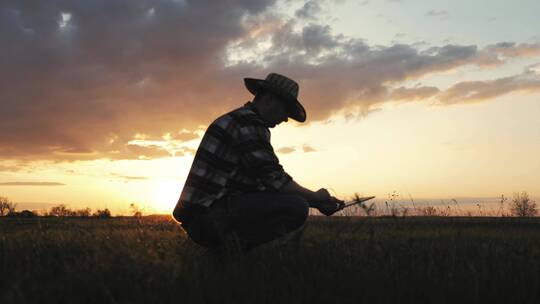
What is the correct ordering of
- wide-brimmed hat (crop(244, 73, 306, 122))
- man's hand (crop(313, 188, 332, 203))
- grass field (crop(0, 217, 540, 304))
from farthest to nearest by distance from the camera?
man's hand (crop(313, 188, 332, 203))
wide-brimmed hat (crop(244, 73, 306, 122))
grass field (crop(0, 217, 540, 304))

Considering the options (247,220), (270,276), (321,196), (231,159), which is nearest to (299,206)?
(321,196)

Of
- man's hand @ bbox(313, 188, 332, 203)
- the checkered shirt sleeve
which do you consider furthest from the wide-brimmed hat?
man's hand @ bbox(313, 188, 332, 203)

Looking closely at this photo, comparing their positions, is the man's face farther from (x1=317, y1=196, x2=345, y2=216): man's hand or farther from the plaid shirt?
(x1=317, y1=196, x2=345, y2=216): man's hand

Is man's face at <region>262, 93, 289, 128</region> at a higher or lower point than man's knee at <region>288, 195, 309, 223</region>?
higher

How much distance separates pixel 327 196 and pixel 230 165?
1172 millimetres

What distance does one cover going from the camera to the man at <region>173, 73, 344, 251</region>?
225 inches

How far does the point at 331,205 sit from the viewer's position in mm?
6113

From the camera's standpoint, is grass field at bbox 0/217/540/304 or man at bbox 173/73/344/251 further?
man at bbox 173/73/344/251

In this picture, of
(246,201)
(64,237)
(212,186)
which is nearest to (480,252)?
(246,201)

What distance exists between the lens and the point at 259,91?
6.16 meters

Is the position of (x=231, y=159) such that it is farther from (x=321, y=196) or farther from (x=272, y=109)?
(x=321, y=196)

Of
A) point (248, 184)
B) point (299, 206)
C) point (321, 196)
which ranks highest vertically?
point (248, 184)

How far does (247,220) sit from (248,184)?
1.32ft

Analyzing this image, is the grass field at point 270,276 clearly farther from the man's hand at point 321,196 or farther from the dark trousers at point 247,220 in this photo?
the man's hand at point 321,196
